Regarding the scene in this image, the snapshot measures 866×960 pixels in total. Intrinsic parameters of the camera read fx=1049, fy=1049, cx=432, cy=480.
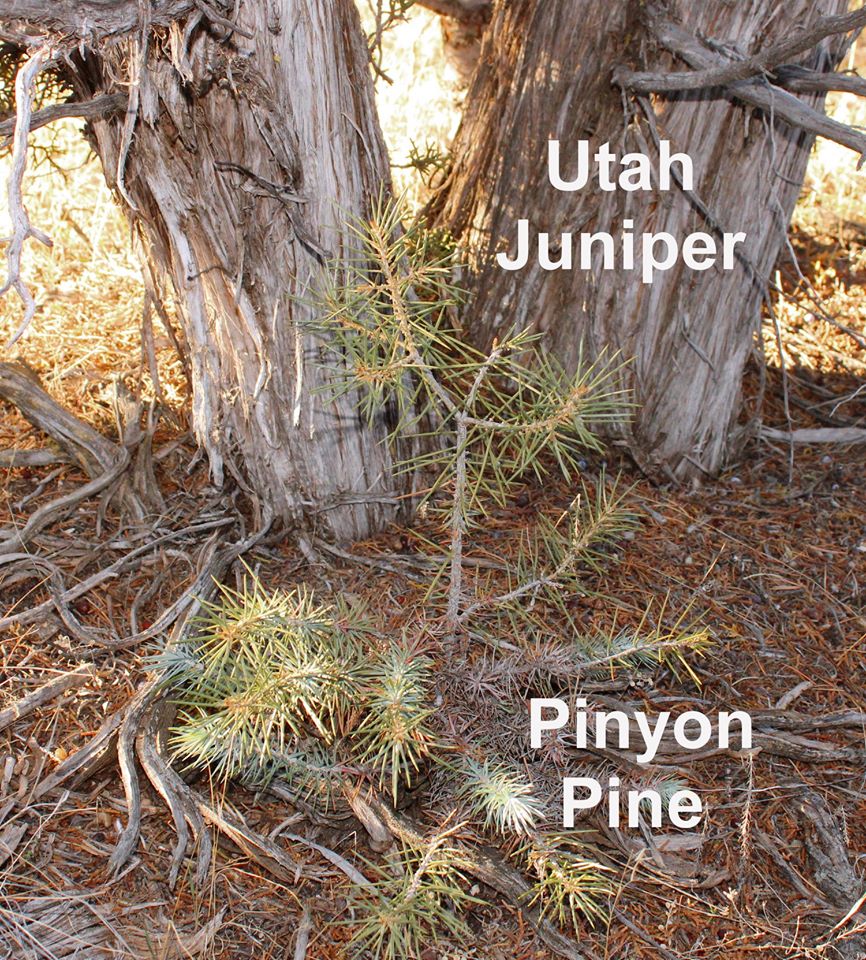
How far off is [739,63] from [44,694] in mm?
2363

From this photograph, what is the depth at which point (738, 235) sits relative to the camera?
10.4 feet

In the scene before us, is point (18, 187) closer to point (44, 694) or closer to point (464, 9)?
point (44, 694)

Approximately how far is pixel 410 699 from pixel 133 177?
1481 mm

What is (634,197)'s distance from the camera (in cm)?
308

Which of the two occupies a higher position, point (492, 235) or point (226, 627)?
point (492, 235)

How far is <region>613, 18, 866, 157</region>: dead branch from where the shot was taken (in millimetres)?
2746

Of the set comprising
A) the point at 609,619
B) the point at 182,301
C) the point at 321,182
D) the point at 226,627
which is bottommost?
the point at 609,619

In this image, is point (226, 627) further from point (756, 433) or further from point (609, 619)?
point (756, 433)

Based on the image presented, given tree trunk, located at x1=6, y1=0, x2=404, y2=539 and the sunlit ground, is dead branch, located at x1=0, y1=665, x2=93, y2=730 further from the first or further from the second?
the sunlit ground

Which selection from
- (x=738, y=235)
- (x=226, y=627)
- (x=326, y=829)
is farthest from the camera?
(x=738, y=235)

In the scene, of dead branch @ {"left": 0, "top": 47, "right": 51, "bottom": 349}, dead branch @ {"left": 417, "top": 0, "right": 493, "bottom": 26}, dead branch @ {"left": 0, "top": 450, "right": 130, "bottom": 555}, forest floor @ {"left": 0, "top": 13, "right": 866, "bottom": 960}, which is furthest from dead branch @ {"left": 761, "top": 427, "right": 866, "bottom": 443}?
dead branch @ {"left": 0, "top": 47, "right": 51, "bottom": 349}

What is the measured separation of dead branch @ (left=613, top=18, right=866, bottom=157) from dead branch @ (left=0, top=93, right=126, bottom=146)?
1.38 meters

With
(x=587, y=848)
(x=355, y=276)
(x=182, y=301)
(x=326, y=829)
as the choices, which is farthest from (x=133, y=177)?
(x=587, y=848)

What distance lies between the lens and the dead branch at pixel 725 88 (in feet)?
9.01
